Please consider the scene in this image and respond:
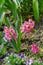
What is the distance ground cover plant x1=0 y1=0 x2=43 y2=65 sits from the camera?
2.75 m

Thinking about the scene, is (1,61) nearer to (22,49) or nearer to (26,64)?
(22,49)

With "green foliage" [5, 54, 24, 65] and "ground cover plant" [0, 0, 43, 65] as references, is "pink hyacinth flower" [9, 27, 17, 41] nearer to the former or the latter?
"ground cover plant" [0, 0, 43, 65]

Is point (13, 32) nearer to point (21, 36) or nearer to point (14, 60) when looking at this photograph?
point (21, 36)

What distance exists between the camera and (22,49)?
10.5 feet

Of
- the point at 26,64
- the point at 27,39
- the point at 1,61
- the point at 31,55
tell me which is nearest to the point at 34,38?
the point at 27,39

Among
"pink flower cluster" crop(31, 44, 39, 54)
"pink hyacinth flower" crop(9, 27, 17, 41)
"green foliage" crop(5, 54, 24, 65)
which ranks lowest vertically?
"green foliage" crop(5, 54, 24, 65)

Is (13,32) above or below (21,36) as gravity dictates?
above

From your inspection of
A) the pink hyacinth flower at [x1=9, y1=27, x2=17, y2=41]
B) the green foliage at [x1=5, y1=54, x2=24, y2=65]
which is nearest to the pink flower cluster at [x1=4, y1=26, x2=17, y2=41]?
the pink hyacinth flower at [x1=9, y1=27, x2=17, y2=41]

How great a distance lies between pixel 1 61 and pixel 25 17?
36.5 inches

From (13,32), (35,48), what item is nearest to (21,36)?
(13,32)

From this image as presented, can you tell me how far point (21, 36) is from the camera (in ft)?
10.1

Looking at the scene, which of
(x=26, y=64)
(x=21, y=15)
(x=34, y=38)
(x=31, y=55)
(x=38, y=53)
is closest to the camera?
(x=26, y=64)

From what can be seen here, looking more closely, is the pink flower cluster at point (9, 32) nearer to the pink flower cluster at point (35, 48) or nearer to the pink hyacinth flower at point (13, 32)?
the pink hyacinth flower at point (13, 32)

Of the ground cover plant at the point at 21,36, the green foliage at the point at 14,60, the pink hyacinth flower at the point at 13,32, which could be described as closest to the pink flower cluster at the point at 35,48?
the ground cover plant at the point at 21,36
